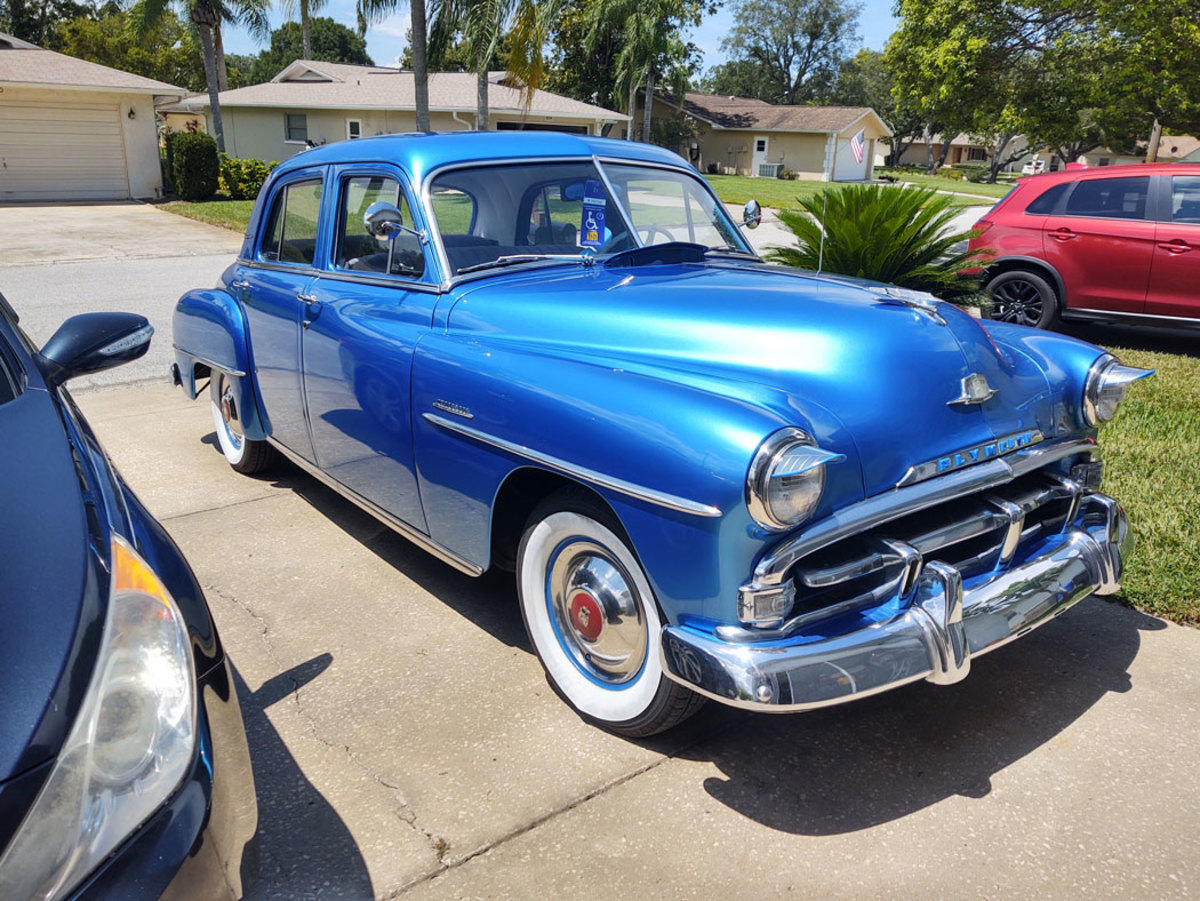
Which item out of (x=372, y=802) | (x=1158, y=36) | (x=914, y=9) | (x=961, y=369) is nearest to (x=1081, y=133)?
(x=1158, y=36)

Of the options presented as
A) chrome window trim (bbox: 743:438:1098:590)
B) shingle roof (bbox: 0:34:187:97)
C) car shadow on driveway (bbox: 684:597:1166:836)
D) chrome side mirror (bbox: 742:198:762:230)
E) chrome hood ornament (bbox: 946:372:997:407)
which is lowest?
car shadow on driveway (bbox: 684:597:1166:836)

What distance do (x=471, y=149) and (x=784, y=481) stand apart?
86.6 inches

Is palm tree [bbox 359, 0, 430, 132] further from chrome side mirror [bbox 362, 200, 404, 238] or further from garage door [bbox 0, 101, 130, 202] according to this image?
chrome side mirror [bbox 362, 200, 404, 238]

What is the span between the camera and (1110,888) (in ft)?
7.66

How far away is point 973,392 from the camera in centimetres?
277

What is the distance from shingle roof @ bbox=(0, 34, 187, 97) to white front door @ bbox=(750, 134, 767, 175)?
3163 centimetres

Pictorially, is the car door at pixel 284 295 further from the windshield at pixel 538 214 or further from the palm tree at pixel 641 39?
the palm tree at pixel 641 39

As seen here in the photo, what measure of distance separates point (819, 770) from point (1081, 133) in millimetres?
18495

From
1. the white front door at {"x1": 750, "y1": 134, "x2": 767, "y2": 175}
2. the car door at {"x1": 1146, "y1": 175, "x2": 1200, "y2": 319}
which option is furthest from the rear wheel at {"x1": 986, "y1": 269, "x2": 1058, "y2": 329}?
the white front door at {"x1": 750, "y1": 134, "x2": 767, "y2": 175}

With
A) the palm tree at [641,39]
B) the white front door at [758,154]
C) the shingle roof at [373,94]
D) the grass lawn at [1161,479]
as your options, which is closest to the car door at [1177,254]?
the grass lawn at [1161,479]

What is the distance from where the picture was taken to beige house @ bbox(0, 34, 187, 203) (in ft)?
76.4

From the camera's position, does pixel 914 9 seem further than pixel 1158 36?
Yes

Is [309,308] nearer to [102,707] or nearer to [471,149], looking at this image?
[471,149]

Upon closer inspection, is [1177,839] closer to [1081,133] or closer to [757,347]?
[757,347]
